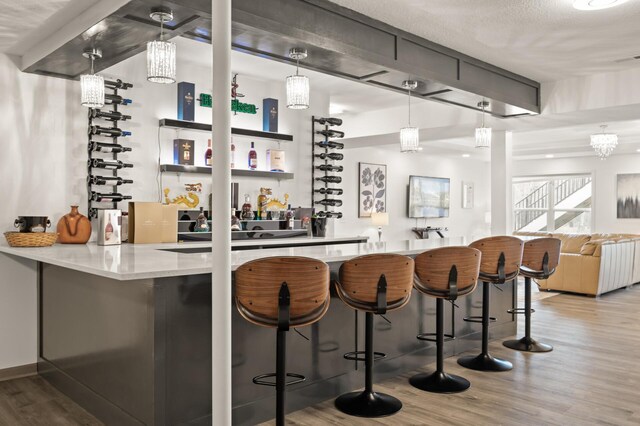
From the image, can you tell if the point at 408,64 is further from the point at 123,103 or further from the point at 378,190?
the point at 378,190

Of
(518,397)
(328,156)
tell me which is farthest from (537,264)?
(328,156)

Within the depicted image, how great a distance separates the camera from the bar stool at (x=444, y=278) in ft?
11.3

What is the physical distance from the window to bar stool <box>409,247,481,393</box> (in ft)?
32.0

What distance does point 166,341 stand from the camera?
264cm

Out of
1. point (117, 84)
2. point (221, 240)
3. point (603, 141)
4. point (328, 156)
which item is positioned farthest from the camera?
point (603, 141)

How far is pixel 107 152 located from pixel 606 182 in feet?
35.5

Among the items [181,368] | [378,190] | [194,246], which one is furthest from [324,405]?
[378,190]

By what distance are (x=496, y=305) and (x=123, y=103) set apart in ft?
12.9

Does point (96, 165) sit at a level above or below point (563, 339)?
above

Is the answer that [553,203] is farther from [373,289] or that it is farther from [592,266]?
[373,289]

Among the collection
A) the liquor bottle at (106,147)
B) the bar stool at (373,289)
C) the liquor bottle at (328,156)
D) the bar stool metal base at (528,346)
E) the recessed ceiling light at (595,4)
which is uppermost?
the recessed ceiling light at (595,4)

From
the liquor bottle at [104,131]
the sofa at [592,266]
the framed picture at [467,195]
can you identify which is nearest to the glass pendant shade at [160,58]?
the liquor bottle at [104,131]

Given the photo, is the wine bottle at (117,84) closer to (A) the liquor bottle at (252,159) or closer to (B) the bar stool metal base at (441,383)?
(A) the liquor bottle at (252,159)

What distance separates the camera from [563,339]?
16.1 ft
